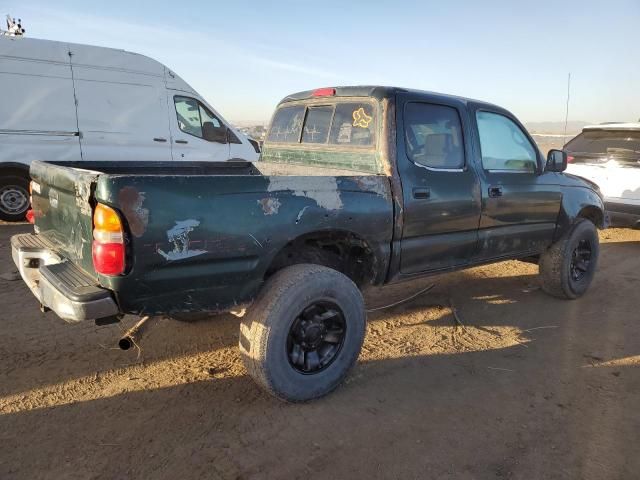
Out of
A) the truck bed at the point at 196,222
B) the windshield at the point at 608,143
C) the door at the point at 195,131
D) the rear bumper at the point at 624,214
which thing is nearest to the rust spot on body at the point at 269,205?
the truck bed at the point at 196,222

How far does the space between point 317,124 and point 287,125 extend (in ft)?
1.45

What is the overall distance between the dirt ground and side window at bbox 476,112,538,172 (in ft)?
4.60

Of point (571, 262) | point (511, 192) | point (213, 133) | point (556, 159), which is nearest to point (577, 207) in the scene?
point (571, 262)

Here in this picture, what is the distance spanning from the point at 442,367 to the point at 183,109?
7.15 meters

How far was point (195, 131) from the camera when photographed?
9.04 m

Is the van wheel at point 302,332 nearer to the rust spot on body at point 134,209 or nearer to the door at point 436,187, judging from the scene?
the door at point 436,187

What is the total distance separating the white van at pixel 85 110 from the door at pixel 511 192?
6.18m

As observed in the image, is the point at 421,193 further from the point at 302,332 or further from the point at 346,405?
the point at 346,405

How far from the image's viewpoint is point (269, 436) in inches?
104

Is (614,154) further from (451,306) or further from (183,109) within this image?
(183,109)

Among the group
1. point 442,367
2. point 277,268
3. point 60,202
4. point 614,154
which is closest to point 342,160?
point 277,268

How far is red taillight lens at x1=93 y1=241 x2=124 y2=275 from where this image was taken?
2.32 m

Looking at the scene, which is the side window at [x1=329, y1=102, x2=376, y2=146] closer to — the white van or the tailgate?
the tailgate

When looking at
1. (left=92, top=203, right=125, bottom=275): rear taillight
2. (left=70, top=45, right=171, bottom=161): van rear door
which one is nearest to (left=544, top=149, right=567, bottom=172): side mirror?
(left=92, top=203, right=125, bottom=275): rear taillight
